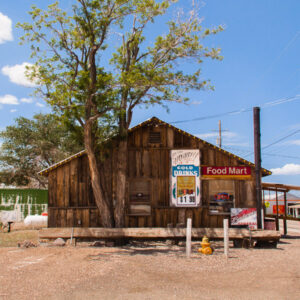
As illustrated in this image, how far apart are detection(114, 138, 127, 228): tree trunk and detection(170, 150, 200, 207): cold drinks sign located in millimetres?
2786

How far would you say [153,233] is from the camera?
1461 cm

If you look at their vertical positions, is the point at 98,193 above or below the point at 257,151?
below

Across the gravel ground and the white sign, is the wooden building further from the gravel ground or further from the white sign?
the white sign

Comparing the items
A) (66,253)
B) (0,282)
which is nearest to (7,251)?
(66,253)

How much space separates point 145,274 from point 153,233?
4953 mm

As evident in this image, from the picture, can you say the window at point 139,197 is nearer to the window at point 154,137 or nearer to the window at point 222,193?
the window at point 154,137

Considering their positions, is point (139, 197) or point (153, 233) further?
point (139, 197)

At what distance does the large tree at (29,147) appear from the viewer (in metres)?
38.4

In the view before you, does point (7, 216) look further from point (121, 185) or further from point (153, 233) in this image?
point (153, 233)

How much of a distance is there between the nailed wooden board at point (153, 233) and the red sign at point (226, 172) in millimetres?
3663

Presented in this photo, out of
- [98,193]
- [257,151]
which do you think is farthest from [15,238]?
[257,151]

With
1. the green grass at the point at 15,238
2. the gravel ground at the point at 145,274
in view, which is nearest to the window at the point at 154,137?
the gravel ground at the point at 145,274

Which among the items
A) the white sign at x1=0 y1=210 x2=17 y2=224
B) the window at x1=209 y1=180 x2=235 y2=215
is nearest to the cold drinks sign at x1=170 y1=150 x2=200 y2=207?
the window at x1=209 y1=180 x2=235 y2=215

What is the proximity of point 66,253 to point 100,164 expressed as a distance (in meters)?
5.60
